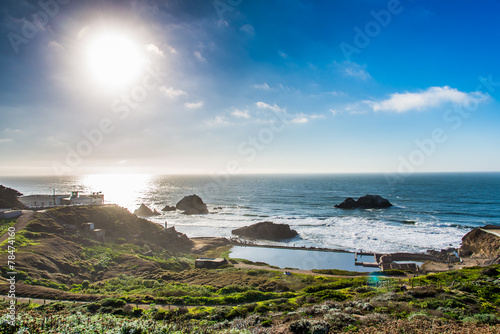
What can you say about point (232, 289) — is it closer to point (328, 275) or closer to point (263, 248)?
point (328, 275)

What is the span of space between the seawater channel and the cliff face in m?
15.4

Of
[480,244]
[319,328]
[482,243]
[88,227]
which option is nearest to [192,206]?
[88,227]

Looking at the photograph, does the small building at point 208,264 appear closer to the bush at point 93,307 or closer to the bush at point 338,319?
the bush at point 93,307

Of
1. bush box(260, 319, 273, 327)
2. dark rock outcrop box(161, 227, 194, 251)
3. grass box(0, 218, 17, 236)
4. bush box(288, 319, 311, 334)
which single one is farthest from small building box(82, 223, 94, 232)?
bush box(288, 319, 311, 334)

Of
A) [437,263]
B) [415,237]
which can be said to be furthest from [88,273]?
[415,237]

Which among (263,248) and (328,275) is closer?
(328,275)

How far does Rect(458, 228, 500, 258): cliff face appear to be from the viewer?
38719 mm

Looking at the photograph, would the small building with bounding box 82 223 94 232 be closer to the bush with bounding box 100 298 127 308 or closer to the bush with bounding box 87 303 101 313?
the bush with bounding box 100 298 127 308

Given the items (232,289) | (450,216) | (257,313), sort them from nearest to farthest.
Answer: (257,313), (232,289), (450,216)

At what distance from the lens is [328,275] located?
30891 mm

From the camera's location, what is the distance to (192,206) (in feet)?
315

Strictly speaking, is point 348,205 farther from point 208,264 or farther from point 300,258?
point 208,264

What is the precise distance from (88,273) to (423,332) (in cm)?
2905

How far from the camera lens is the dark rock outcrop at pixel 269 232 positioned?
5684 centimetres
